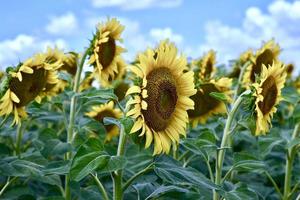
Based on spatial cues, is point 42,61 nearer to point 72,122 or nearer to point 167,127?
point 72,122

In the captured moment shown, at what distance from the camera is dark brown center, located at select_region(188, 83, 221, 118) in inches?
150

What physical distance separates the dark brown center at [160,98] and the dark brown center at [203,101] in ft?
3.78

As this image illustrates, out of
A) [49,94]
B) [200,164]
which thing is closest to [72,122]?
[49,94]

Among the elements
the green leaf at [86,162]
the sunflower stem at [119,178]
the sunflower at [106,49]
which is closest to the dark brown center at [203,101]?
the sunflower at [106,49]

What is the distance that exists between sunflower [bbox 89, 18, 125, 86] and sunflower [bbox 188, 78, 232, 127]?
1.93ft

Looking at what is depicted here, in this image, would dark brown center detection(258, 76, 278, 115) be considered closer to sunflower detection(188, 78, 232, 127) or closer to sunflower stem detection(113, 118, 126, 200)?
sunflower detection(188, 78, 232, 127)

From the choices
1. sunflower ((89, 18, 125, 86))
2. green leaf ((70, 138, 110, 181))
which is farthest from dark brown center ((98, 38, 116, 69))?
green leaf ((70, 138, 110, 181))

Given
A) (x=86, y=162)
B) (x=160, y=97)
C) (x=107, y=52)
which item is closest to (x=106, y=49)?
(x=107, y=52)

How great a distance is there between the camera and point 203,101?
3.96 m

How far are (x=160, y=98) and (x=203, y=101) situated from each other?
4.83 ft

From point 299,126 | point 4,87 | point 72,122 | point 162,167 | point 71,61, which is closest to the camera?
point 162,167

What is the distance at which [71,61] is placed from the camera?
5121 millimetres

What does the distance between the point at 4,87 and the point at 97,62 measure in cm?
73

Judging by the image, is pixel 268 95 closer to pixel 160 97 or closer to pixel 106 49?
pixel 160 97
